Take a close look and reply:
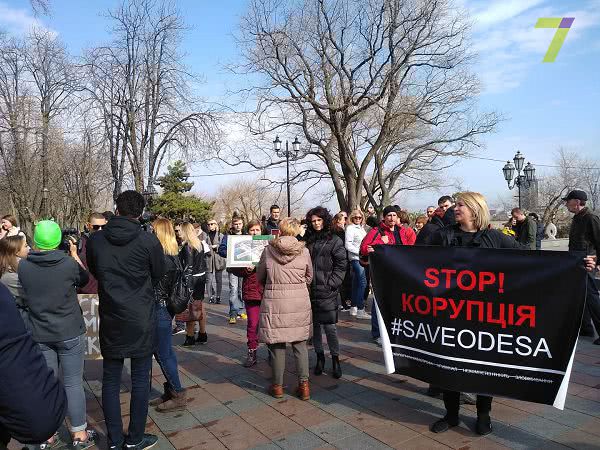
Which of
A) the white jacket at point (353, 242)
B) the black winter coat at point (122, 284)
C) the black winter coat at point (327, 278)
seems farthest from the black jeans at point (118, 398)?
the white jacket at point (353, 242)

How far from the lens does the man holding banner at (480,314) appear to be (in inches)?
131

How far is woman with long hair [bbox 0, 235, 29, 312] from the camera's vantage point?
365cm

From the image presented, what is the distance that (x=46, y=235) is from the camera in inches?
140

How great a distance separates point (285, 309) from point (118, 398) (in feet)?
5.33

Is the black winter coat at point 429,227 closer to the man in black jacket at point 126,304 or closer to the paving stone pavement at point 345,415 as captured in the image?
the paving stone pavement at point 345,415

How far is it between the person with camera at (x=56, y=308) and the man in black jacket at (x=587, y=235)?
5.98m

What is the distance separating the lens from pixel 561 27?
752cm

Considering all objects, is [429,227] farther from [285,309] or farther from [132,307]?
[132,307]

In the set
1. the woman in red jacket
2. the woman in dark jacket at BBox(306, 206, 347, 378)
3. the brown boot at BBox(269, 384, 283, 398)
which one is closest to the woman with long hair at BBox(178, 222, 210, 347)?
the woman in red jacket

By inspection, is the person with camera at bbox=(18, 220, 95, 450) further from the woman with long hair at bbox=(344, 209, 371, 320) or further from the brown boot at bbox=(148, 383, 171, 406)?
the woman with long hair at bbox=(344, 209, 371, 320)

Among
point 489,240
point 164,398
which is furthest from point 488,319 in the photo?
point 164,398

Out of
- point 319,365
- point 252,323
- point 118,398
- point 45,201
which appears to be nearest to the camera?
point 118,398

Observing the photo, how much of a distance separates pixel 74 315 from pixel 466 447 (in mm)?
3096

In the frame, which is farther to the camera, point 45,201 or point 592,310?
point 45,201
